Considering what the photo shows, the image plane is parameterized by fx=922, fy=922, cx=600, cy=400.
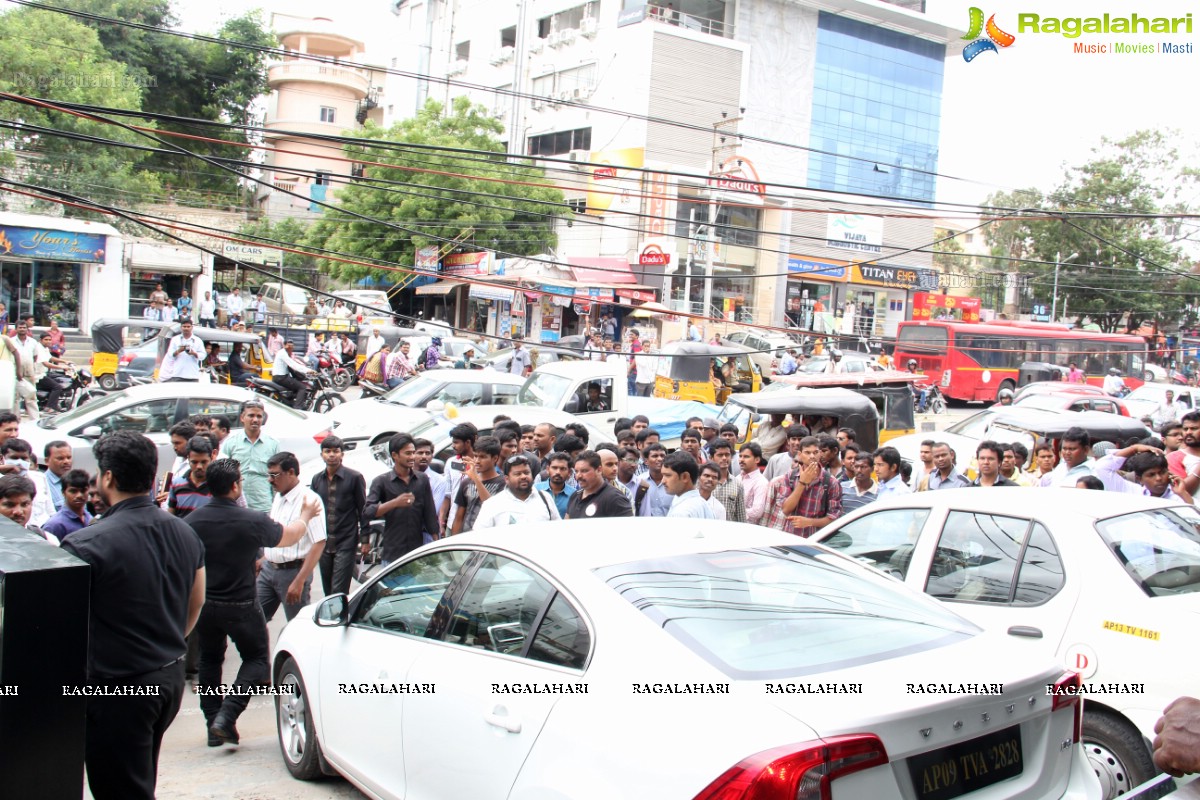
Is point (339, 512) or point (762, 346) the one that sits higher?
point (762, 346)

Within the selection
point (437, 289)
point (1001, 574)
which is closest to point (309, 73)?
point (437, 289)

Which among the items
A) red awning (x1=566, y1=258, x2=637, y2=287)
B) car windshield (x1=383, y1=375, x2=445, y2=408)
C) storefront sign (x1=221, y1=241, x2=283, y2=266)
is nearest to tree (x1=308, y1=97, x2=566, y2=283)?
storefront sign (x1=221, y1=241, x2=283, y2=266)

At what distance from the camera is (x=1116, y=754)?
4.23 m

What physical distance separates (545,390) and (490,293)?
25502mm

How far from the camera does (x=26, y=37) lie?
32.9 m

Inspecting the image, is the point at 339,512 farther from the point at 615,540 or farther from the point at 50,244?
the point at 50,244

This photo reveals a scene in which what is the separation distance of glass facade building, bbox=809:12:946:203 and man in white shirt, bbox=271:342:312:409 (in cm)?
3467

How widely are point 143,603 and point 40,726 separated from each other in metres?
0.83

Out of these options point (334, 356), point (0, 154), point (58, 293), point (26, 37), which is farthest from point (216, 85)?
point (334, 356)

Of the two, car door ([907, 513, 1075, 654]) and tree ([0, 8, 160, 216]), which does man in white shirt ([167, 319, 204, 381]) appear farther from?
tree ([0, 8, 160, 216])

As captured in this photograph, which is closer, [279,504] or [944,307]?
[279,504]

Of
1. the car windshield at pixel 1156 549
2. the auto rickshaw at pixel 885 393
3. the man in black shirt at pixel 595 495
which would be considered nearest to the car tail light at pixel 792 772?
the car windshield at pixel 1156 549

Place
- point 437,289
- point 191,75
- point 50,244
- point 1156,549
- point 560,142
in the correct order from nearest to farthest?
point 1156,549
point 50,244
point 437,289
point 560,142
point 191,75

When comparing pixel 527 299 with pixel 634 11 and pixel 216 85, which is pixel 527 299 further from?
pixel 216 85
